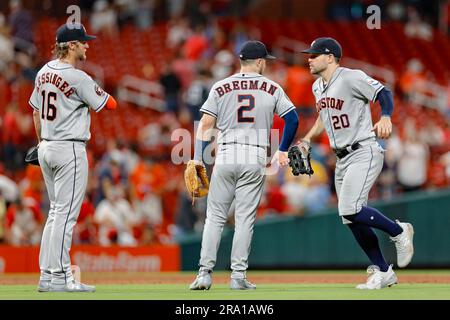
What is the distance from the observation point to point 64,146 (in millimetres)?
9422

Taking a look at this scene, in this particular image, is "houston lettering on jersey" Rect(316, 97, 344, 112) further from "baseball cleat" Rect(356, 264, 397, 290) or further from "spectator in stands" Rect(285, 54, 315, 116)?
"spectator in stands" Rect(285, 54, 315, 116)

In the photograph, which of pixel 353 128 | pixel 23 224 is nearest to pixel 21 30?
pixel 23 224

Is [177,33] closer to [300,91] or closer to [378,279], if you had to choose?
[300,91]

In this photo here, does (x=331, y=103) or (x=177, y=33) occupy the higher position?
(x=177, y=33)

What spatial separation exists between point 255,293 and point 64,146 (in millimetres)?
1949

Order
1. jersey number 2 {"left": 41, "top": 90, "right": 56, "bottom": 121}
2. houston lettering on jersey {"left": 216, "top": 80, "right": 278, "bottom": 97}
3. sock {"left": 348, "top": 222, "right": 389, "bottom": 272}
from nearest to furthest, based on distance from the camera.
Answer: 1. jersey number 2 {"left": 41, "top": 90, "right": 56, "bottom": 121}
2. houston lettering on jersey {"left": 216, "top": 80, "right": 278, "bottom": 97}
3. sock {"left": 348, "top": 222, "right": 389, "bottom": 272}

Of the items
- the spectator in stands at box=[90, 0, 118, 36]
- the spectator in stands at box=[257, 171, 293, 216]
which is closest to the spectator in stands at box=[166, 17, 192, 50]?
the spectator in stands at box=[90, 0, 118, 36]

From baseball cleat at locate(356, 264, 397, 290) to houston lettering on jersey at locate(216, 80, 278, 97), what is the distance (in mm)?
1755

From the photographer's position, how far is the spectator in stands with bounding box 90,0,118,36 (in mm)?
23578

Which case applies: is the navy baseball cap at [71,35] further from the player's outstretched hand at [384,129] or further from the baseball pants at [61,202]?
the player's outstretched hand at [384,129]

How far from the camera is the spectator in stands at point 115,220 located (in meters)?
16.2

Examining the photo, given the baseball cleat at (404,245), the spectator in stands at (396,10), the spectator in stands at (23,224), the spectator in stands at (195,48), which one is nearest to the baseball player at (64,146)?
the baseball cleat at (404,245)

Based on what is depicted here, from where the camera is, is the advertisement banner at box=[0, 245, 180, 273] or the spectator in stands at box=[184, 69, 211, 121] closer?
the advertisement banner at box=[0, 245, 180, 273]
